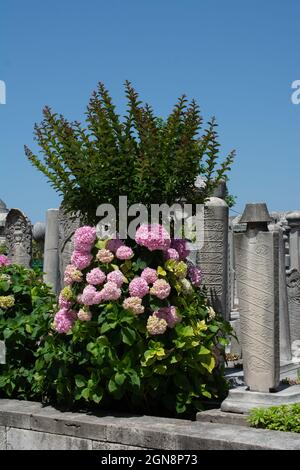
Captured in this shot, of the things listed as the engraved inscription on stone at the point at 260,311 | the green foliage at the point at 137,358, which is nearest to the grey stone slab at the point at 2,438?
the green foliage at the point at 137,358

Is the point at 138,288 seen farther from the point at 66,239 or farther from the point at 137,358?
the point at 66,239

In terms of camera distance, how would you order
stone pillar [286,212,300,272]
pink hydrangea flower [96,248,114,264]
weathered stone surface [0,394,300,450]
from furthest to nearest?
stone pillar [286,212,300,272] → pink hydrangea flower [96,248,114,264] → weathered stone surface [0,394,300,450]

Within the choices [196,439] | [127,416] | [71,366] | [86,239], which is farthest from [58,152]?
[196,439]

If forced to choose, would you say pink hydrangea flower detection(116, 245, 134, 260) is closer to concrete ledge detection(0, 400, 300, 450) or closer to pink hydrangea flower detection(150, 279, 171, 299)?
pink hydrangea flower detection(150, 279, 171, 299)

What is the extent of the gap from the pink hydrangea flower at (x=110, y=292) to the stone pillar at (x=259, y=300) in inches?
42.5

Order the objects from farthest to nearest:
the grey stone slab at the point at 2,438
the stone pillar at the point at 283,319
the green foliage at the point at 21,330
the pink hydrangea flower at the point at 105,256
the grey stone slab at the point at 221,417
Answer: the stone pillar at the point at 283,319, the green foliage at the point at 21,330, the grey stone slab at the point at 2,438, the pink hydrangea flower at the point at 105,256, the grey stone slab at the point at 221,417

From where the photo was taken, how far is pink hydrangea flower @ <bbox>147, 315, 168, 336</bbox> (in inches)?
206

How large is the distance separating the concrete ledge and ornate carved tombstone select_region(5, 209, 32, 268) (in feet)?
16.3

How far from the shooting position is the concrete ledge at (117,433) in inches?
178

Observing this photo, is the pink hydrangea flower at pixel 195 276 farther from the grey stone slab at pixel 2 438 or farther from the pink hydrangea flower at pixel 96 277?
the grey stone slab at pixel 2 438

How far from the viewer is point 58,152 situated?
19.4 feet

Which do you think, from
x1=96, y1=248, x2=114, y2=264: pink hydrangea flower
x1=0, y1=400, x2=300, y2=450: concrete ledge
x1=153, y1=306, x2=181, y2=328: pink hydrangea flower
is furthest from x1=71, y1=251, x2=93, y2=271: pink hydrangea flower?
x1=0, y1=400, x2=300, y2=450: concrete ledge

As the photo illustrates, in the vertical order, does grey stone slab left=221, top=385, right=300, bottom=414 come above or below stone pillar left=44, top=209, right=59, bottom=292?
below
